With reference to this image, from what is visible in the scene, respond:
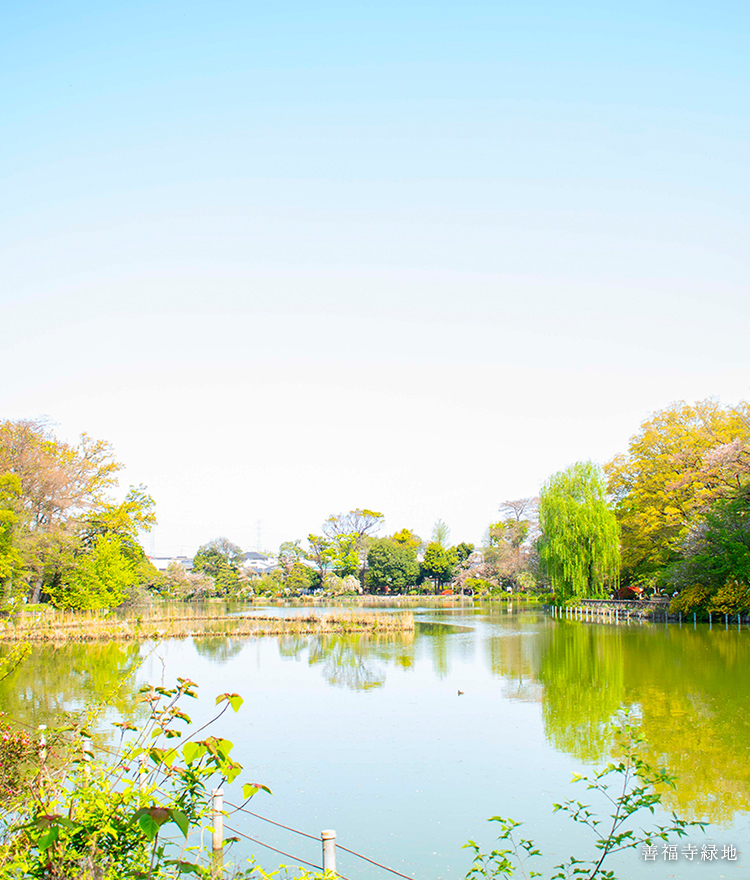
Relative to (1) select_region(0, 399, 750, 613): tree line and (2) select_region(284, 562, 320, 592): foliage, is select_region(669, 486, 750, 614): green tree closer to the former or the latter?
(1) select_region(0, 399, 750, 613): tree line

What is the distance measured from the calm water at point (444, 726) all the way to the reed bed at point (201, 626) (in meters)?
2.85

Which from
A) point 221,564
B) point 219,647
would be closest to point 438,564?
point 221,564

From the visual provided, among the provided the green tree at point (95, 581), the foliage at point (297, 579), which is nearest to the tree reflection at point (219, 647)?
the green tree at point (95, 581)

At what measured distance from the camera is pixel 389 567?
61.6 metres

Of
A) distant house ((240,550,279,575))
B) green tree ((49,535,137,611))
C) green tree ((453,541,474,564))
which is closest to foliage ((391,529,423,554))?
green tree ((453,541,474,564))

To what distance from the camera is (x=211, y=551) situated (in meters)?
66.9

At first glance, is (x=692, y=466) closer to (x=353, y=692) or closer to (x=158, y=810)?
(x=353, y=692)

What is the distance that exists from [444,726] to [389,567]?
5133 centimetres

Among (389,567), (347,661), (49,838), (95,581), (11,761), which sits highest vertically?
(49,838)

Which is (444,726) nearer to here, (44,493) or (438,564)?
(44,493)

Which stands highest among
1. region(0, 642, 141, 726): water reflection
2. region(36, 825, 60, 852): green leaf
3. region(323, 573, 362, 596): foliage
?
region(36, 825, 60, 852): green leaf

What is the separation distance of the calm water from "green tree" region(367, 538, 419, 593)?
39700 mm

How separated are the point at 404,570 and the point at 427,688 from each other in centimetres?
4808

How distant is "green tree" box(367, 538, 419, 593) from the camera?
6156 centimetres
